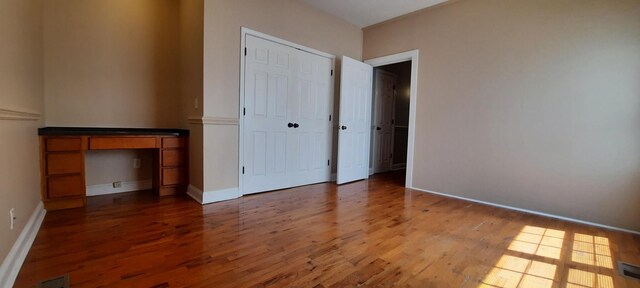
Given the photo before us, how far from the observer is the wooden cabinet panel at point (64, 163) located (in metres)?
2.54

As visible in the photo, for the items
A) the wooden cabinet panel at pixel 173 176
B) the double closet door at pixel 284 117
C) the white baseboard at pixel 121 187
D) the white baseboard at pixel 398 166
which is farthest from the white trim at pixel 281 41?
the white baseboard at pixel 398 166

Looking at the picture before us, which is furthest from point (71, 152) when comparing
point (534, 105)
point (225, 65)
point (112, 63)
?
point (534, 105)

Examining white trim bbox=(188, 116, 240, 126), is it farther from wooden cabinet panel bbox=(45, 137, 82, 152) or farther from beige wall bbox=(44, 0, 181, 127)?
wooden cabinet panel bbox=(45, 137, 82, 152)

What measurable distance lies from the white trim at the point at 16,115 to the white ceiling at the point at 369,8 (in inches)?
126

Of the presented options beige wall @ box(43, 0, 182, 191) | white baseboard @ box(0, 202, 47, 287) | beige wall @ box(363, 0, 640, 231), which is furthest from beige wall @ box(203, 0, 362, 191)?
beige wall @ box(363, 0, 640, 231)

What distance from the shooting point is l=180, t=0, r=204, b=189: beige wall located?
2971 mm

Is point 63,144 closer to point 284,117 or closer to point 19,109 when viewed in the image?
point 19,109

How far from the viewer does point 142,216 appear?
2.50m

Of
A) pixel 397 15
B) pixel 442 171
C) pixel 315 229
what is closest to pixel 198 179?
pixel 315 229

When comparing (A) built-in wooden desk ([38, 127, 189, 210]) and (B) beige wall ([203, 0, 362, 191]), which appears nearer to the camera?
(A) built-in wooden desk ([38, 127, 189, 210])

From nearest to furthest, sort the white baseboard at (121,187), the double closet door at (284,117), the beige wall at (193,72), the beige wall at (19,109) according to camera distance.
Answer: the beige wall at (19,109), the beige wall at (193,72), the white baseboard at (121,187), the double closet door at (284,117)

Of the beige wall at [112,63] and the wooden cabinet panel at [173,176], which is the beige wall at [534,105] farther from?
the beige wall at [112,63]

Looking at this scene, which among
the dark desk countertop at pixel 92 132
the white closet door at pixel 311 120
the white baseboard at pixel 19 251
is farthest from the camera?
the white closet door at pixel 311 120

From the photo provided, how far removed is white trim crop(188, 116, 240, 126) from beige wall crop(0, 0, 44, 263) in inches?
50.5
